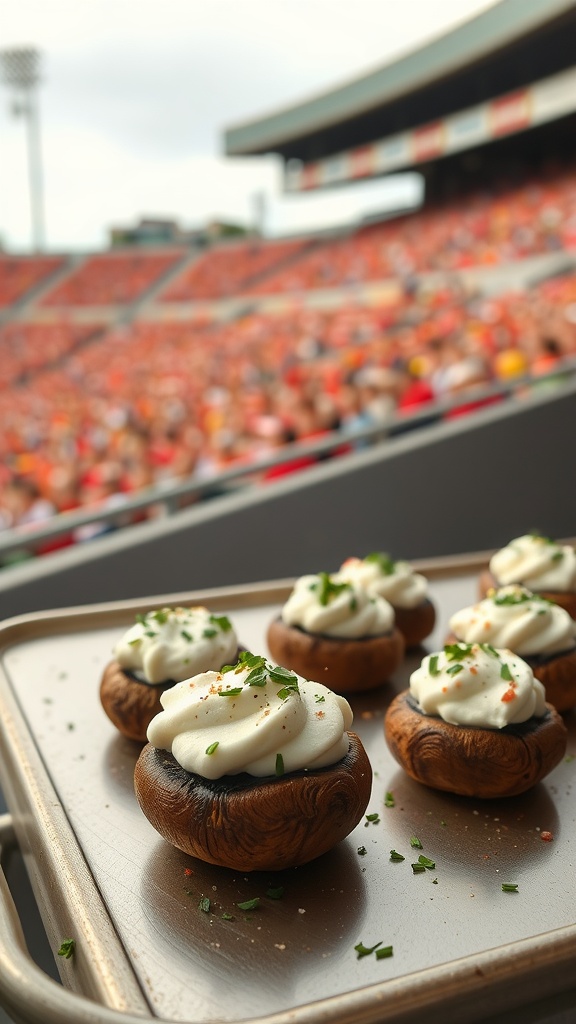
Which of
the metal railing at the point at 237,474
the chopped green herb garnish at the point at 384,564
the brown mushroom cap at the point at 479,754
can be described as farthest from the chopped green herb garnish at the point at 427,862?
the metal railing at the point at 237,474

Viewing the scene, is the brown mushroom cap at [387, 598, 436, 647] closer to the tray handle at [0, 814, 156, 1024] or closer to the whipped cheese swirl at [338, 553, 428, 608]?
the whipped cheese swirl at [338, 553, 428, 608]

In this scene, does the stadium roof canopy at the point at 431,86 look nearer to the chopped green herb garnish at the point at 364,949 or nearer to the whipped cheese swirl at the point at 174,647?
the whipped cheese swirl at the point at 174,647

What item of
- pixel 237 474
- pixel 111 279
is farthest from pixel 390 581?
pixel 111 279

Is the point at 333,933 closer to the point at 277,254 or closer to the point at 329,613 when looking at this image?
the point at 329,613

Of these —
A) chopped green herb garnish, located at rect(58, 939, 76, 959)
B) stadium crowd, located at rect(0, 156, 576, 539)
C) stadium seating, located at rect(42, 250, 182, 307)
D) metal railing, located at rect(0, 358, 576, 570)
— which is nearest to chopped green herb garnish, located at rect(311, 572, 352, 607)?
chopped green herb garnish, located at rect(58, 939, 76, 959)

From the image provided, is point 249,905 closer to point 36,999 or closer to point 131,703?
point 36,999

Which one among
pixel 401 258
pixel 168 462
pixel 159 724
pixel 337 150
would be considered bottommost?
pixel 168 462

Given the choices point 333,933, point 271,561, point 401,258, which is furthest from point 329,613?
point 401,258
